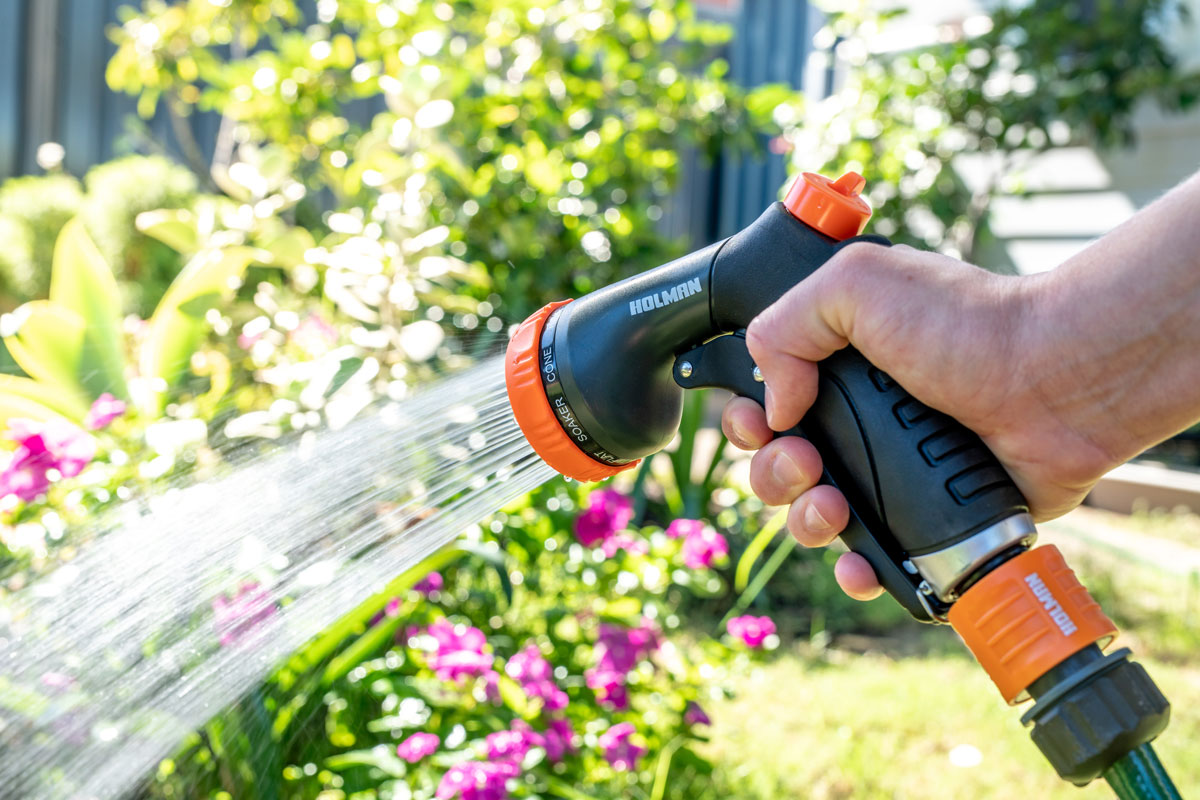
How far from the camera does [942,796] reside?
1.79 meters

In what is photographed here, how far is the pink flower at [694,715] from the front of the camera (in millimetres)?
1606

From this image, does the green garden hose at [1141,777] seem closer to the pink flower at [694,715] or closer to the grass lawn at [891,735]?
the pink flower at [694,715]

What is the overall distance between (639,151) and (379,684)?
1586 mm

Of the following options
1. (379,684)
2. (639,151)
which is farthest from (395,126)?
(379,684)

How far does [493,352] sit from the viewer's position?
78.7 inches

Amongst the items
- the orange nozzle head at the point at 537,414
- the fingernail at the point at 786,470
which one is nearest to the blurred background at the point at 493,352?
the fingernail at the point at 786,470

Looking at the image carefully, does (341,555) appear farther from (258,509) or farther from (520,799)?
(520,799)

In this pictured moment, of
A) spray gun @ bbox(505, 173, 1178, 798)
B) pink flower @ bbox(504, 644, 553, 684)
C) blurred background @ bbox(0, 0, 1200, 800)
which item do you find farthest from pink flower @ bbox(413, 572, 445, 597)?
spray gun @ bbox(505, 173, 1178, 798)

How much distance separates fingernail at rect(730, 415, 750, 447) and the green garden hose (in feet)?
1.34

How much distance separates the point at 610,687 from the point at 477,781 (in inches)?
13.0

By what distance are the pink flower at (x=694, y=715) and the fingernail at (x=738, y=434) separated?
2.55 ft

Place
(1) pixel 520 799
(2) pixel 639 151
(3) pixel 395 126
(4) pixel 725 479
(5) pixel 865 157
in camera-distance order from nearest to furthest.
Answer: (1) pixel 520 799
(3) pixel 395 126
(2) pixel 639 151
(4) pixel 725 479
(5) pixel 865 157

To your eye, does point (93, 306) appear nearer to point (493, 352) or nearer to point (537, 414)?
point (493, 352)

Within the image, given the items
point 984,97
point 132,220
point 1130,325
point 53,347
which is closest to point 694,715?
point 1130,325
